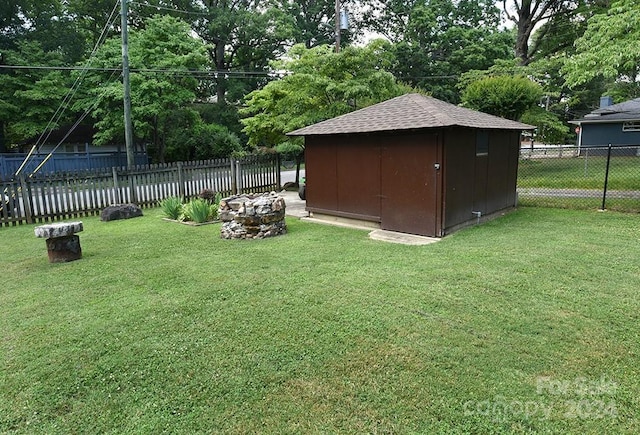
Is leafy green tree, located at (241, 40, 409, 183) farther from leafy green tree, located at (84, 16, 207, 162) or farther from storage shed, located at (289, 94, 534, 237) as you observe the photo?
leafy green tree, located at (84, 16, 207, 162)

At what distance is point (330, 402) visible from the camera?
96.0 inches

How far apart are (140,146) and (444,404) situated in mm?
24667

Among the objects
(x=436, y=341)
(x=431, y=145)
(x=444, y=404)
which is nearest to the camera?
(x=444, y=404)

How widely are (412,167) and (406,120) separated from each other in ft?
2.62

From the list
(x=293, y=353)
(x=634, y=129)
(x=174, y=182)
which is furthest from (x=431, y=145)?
(x=634, y=129)

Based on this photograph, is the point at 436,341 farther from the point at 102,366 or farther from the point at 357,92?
the point at 357,92

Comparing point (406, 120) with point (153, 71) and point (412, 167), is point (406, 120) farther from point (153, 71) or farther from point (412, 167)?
point (153, 71)

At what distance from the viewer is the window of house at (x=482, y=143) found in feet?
24.1

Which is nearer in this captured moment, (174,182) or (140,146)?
(174,182)

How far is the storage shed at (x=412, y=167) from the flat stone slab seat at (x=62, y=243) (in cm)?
444

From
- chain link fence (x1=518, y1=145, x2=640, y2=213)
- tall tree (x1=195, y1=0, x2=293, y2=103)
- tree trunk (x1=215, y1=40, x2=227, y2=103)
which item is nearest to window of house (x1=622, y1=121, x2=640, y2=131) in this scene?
chain link fence (x1=518, y1=145, x2=640, y2=213)

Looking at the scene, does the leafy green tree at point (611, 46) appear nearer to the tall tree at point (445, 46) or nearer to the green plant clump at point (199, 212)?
the green plant clump at point (199, 212)

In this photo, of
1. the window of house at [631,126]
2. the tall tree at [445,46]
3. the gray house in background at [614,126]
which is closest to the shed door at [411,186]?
the gray house in background at [614,126]

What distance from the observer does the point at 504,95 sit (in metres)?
14.8
